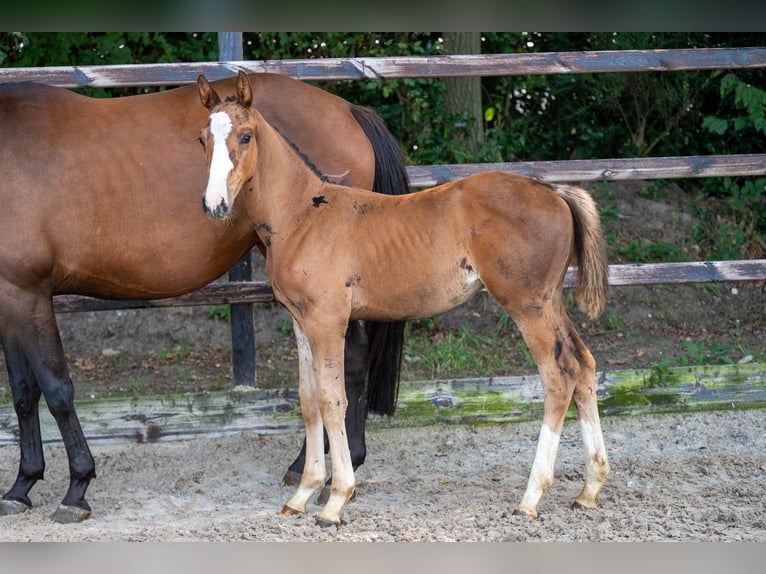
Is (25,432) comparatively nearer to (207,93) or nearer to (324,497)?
(324,497)

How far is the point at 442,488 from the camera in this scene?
475 centimetres

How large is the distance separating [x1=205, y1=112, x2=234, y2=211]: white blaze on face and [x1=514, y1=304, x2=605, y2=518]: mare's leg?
1.38m

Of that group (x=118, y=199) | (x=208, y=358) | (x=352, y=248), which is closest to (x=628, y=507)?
(x=352, y=248)

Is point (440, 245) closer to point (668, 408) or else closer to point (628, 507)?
point (628, 507)

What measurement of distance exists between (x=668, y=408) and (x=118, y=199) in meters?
3.46

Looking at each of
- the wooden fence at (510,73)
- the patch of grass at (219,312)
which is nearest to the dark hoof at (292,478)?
the wooden fence at (510,73)

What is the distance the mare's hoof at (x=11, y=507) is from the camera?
459 cm

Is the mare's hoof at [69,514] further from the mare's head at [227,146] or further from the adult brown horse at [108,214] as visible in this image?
the mare's head at [227,146]

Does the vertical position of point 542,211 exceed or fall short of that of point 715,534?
it exceeds it

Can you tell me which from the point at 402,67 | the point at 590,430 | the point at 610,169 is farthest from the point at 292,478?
the point at 610,169

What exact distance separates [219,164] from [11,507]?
2.17 m
